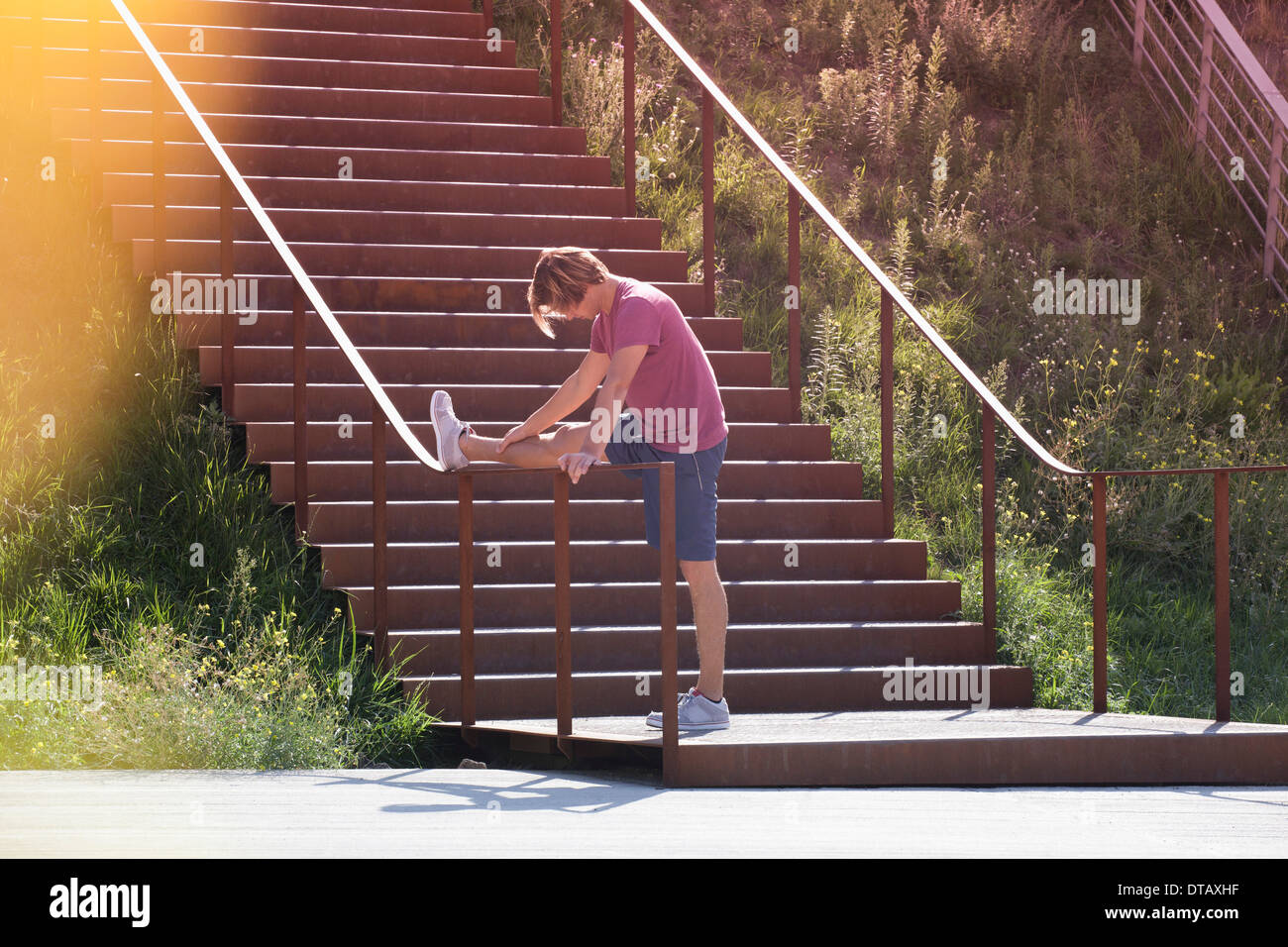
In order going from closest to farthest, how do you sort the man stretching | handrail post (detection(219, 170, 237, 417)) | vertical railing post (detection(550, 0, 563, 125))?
the man stretching, handrail post (detection(219, 170, 237, 417)), vertical railing post (detection(550, 0, 563, 125))

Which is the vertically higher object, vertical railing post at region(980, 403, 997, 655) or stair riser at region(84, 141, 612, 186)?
stair riser at region(84, 141, 612, 186)

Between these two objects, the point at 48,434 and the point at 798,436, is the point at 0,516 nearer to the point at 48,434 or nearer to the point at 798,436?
the point at 48,434

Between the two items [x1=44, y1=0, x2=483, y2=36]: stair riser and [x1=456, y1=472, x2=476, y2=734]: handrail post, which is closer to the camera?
[x1=456, y1=472, x2=476, y2=734]: handrail post

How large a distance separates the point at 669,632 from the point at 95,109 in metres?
4.53

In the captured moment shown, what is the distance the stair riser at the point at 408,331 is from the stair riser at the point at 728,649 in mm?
1904

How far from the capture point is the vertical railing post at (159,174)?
256 inches

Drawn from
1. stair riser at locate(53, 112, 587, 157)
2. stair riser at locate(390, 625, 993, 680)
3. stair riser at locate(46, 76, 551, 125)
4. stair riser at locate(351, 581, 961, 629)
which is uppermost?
stair riser at locate(46, 76, 551, 125)

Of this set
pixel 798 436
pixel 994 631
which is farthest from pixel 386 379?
pixel 994 631

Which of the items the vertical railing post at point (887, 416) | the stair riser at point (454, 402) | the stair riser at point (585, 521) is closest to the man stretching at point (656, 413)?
the stair riser at point (585, 521)

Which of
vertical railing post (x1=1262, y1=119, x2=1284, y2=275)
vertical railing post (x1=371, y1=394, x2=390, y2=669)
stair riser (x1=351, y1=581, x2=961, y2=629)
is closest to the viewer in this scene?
vertical railing post (x1=371, y1=394, x2=390, y2=669)

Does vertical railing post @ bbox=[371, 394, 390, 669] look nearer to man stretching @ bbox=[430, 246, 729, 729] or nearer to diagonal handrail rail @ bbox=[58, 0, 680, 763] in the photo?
diagonal handrail rail @ bbox=[58, 0, 680, 763]

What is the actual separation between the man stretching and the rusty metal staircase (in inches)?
13.5

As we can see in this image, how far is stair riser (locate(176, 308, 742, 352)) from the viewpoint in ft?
21.8

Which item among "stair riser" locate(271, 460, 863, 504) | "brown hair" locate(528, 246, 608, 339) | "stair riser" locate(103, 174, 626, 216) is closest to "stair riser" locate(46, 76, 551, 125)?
"stair riser" locate(103, 174, 626, 216)
